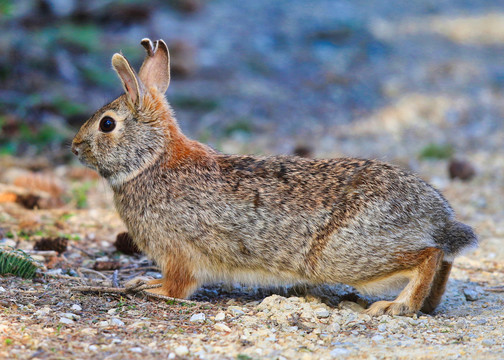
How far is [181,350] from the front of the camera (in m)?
4.05

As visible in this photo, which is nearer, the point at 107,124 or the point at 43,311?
the point at 43,311

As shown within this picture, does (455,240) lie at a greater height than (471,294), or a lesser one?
greater

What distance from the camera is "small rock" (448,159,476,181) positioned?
908 centimetres

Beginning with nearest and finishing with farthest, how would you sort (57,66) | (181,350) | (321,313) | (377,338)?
1. (181,350)
2. (377,338)
3. (321,313)
4. (57,66)

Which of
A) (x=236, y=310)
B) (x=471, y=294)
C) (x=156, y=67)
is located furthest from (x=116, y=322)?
(x=471, y=294)

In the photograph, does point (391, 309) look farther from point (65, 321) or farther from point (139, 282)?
point (65, 321)

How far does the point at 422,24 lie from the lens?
1719 centimetres

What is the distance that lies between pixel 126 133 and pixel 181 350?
2114 mm

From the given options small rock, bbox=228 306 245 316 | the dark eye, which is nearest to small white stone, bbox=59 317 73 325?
small rock, bbox=228 306 245 316

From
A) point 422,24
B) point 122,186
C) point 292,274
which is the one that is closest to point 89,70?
point 122,186

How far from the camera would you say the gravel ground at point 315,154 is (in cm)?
429

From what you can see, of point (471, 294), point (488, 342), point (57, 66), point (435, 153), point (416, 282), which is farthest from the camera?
point (57, 66)

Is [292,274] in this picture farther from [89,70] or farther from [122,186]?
[89,70]

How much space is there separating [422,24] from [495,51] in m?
2.25
